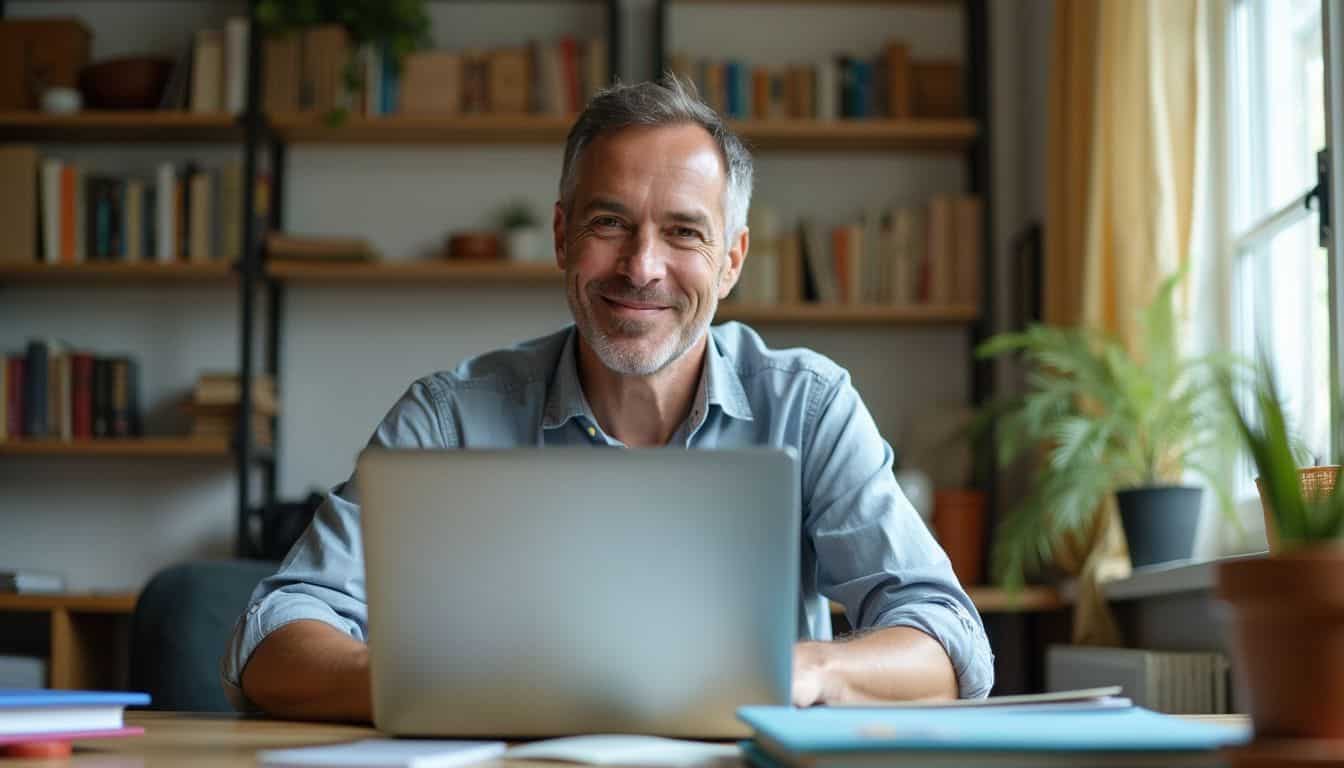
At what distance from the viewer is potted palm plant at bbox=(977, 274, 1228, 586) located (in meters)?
2.65

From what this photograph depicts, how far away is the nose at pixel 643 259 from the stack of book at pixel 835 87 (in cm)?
226

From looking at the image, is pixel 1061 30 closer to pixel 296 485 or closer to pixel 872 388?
pixel 872 388

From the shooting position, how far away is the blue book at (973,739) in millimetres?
725

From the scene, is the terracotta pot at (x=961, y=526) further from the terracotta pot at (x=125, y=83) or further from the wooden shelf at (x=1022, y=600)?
the terracotta pot at (x=125, y=83)

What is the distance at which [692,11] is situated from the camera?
413 cm

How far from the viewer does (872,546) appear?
5.07 feet

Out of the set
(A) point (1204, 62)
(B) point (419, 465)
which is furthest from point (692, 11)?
(B) point (419, 465)

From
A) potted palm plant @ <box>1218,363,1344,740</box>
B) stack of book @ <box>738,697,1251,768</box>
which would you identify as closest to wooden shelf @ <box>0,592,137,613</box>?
stack of book @ <box>738,697,1251,768</box>

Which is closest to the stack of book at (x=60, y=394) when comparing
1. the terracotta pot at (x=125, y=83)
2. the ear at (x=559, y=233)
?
the terracotta pot at (x=125, y=83)

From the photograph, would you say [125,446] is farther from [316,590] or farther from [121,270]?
[316,590]

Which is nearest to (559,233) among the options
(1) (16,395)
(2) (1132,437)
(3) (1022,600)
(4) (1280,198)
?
(2) (1132,437)

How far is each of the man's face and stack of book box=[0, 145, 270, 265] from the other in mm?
2454

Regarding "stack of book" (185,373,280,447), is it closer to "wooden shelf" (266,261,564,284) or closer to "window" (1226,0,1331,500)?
"wooden shelf" (266,261,564,284)

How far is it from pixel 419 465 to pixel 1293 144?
7.30 feet
